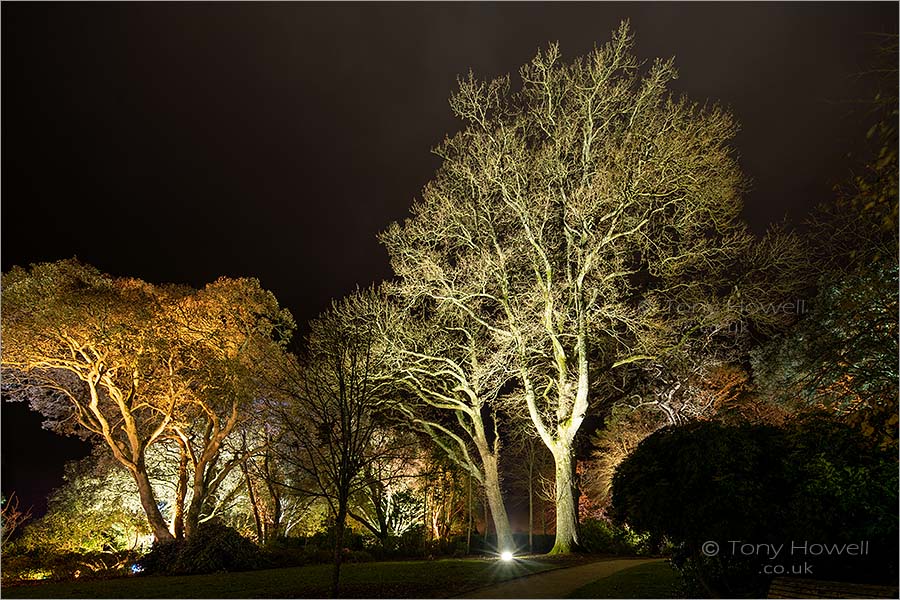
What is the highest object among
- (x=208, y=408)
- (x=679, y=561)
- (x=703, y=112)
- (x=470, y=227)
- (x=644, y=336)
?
(x=703, y=112)

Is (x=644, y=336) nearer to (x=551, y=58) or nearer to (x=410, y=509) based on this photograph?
(x=551, y=58)

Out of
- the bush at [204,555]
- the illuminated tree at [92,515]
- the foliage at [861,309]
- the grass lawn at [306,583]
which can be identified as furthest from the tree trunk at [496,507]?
the illuminated tree at [92,515]

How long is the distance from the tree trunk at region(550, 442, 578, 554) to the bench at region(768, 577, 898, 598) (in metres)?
10.8

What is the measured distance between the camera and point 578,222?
1955cm

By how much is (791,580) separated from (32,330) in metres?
19.0

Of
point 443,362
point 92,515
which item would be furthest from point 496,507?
point 92,515

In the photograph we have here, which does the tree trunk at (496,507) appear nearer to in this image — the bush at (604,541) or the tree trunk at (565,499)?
the tree trunk at (565,499)

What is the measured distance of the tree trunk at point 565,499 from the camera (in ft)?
62.3

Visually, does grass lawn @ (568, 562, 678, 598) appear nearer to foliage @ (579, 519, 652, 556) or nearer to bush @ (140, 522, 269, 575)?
bush @ (140, 522, 269, 575)

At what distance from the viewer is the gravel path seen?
1111 cm

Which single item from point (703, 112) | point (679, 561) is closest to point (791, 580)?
point (679, 561)

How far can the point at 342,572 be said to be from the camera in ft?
50.3

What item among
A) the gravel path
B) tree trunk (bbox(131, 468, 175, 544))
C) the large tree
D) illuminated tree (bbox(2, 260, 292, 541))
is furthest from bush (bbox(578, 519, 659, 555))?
tree trunk (bbox(131, 468, 175, 544))

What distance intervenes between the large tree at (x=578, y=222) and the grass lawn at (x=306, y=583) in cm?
483
